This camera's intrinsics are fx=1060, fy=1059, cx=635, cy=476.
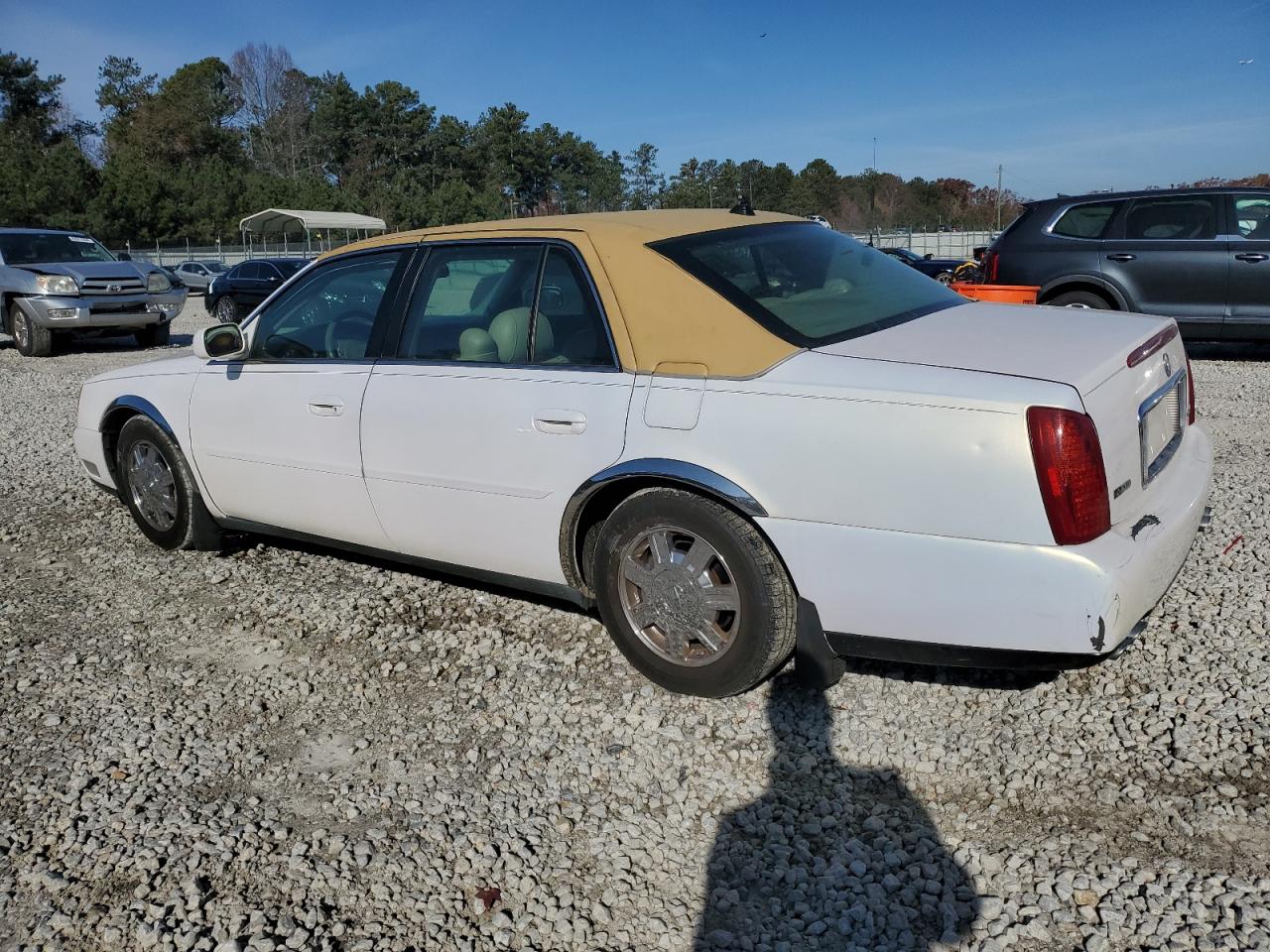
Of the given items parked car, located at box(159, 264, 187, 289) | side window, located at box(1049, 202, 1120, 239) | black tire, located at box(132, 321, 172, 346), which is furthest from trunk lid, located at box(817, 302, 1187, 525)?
parked car, located at box(159, 264, 187, 289)

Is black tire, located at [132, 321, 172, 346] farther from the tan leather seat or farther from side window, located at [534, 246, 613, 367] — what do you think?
side window, located at [534, 246, 613, 367]

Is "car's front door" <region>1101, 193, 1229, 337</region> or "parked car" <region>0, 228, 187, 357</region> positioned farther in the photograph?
"parked car" <region>0, 228, 187, 357</region>

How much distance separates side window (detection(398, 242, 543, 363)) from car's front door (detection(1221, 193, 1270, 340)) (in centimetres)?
833

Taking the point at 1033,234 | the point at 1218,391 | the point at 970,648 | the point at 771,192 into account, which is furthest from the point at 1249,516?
the point at 771,192

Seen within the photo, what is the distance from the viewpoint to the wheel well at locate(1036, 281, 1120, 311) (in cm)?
999

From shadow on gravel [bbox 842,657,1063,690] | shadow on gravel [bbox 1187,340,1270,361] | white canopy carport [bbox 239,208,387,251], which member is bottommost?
shadow on gravel [bbox 842,657,1063,690]

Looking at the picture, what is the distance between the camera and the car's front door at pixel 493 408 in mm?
3551

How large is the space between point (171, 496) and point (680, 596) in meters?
3.05

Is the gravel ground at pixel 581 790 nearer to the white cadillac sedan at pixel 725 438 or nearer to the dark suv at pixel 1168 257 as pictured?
the white cadillac sedan at pixel 725 438

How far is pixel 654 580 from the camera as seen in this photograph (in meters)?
3.46

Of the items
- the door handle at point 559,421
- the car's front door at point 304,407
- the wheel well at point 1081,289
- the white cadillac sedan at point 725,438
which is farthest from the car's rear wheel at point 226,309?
the door handle at point 559,421

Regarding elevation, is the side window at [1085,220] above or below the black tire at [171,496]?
above

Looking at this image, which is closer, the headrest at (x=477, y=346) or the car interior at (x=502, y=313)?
the car interior at (x=502, y=313)

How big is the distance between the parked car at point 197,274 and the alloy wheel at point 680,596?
32745 mm
